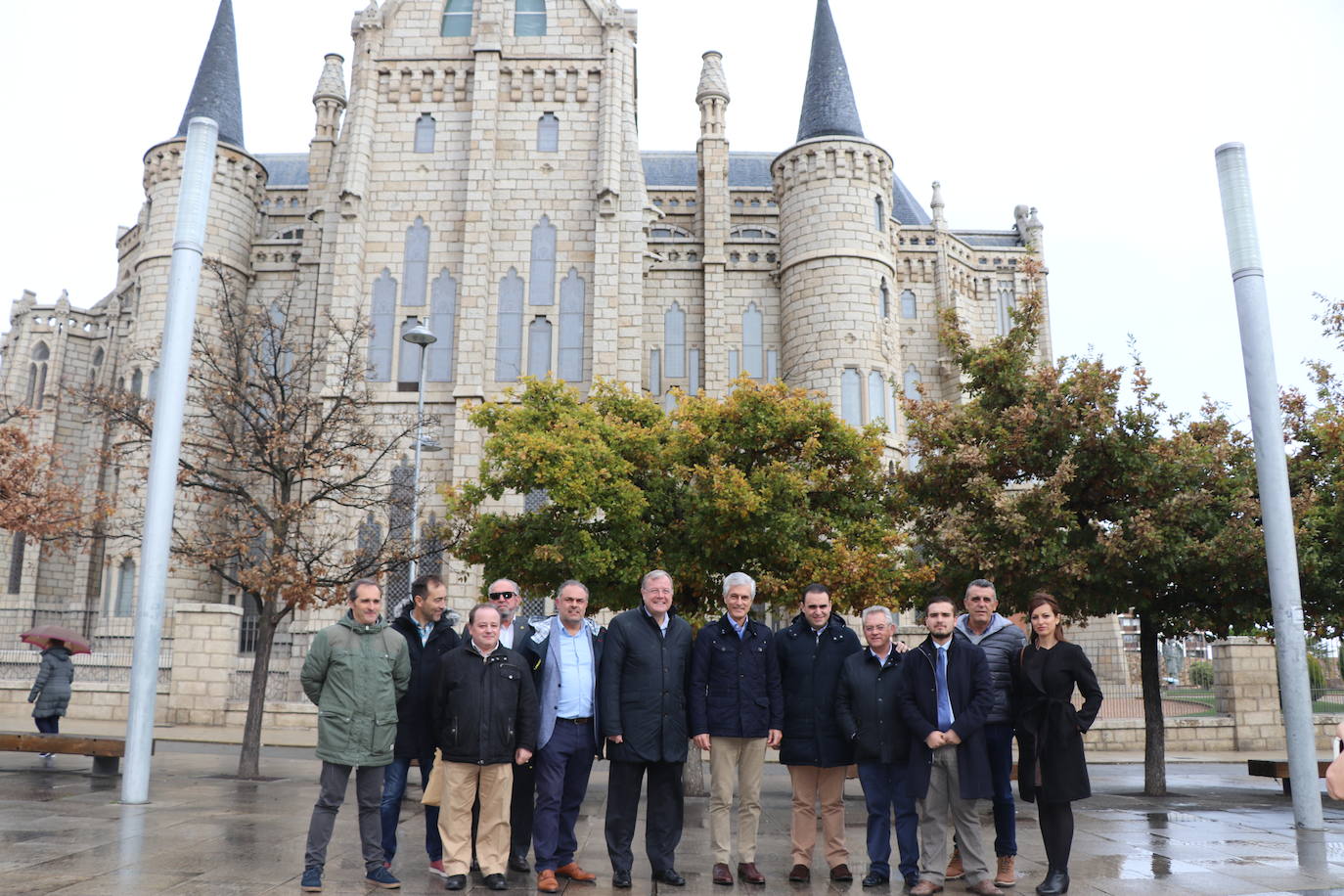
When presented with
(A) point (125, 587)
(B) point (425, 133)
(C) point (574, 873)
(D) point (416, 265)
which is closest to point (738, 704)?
(C) point (574, 873)

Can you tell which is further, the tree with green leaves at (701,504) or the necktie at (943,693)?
the tree with green leaves at (701,504)

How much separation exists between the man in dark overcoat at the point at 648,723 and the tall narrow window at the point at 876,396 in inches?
921

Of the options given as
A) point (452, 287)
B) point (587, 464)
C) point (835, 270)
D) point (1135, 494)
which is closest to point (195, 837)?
point (587, 464)

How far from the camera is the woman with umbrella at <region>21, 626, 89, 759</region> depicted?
43.3 feet

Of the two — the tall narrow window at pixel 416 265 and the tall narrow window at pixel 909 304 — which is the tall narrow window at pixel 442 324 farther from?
the tall narrow window at pixel 909 304

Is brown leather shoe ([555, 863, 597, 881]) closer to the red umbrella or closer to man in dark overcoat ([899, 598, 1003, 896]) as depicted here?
man in dark overcoat ([899, 598, 1003, 896])

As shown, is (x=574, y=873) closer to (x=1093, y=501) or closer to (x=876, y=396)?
(x=1093, y=501)

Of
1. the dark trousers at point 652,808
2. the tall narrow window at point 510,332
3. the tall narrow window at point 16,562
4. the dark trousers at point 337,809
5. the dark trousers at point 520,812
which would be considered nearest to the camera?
the dark trousers at point 337,809

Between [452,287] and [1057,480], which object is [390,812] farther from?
[452,287]

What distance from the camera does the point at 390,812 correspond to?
22.9 ft

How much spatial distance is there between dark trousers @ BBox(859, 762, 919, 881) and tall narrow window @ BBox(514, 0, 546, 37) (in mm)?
27799

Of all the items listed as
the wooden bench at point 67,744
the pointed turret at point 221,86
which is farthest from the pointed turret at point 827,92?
the wooden bench at point 67,744

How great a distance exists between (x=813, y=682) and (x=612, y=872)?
186 centimetres

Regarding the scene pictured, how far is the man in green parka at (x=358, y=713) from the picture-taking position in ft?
20.5
